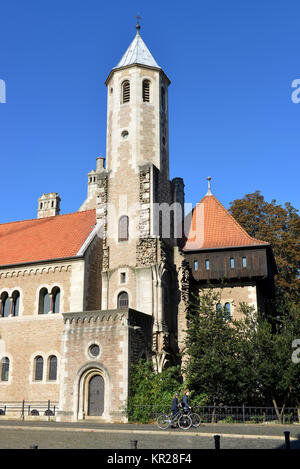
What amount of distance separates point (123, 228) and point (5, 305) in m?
9.50

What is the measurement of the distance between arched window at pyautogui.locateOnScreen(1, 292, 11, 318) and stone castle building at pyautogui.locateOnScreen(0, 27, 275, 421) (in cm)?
7

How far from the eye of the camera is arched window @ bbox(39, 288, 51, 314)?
3141 centimetres

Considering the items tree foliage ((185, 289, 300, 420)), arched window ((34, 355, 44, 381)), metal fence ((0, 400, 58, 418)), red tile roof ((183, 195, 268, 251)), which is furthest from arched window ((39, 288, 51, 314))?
red tile roof ((183, 195, 268, 251))

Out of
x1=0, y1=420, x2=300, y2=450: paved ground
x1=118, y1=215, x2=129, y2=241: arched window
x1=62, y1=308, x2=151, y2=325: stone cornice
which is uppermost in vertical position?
x1=118, y1=215, x2=129, y2=241: arched window

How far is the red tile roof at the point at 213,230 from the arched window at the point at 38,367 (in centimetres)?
1253

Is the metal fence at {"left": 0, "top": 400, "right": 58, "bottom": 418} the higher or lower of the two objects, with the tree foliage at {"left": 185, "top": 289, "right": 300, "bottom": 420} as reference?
lower

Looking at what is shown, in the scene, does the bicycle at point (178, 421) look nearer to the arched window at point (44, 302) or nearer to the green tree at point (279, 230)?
the arched window at point (44, 302)

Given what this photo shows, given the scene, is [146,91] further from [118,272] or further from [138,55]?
[118,272]

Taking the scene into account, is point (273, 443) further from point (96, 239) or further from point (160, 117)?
point (160, 117)

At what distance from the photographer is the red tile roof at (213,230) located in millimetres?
34562

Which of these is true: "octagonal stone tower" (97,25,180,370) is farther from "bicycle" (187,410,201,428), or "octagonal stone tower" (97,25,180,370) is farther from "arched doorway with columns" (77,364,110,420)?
"bicycle" (187,410,201,428)

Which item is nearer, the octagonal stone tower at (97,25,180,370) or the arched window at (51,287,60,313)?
the octagonal stone tower at (97,25,180,370)

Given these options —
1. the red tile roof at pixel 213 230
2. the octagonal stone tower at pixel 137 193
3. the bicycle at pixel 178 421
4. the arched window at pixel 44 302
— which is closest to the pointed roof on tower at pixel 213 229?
the red tile roof at pixel 213 230

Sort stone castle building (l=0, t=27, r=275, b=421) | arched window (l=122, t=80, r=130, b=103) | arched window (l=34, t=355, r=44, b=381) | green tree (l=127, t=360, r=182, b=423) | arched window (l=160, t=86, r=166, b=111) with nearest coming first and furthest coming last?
green tree (l=127, t=360, r=182, b=423), stone castle building (l=0, t=27, r=275, b=421), arched window (l=34, t=355, r=44, b=381), arched window (l=122, t=80, r=130, b=103), arched window (l=160, t=86, r=166, b=111)
